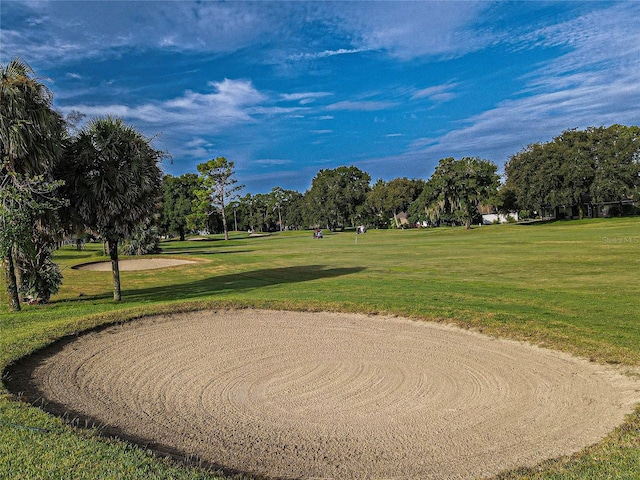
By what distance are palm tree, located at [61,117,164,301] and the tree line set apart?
35mm

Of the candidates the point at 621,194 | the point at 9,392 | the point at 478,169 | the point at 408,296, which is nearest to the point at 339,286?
the point at 408,296

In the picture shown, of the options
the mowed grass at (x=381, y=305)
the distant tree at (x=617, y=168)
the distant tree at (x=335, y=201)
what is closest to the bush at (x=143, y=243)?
the mowed grass at (x=381, y=305)

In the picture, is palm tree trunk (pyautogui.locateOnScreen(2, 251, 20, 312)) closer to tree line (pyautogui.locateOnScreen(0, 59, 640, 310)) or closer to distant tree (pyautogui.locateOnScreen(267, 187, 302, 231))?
tree line (pyautogui.locateOnScreen(0, 59, 640, 310))

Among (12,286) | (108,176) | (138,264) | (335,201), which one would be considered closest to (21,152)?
(108,176)

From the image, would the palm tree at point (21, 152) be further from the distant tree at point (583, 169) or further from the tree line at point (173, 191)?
the distant tree at point (583, 169)

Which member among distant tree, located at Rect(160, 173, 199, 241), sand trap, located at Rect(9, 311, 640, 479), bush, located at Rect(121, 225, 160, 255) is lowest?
sand trap, located at Rect(9, 311, 640, 479)

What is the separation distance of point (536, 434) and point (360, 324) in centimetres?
637

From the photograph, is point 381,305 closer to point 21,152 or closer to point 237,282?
point 237,282

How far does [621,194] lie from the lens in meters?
72.4

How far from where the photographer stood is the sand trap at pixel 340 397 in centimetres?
525

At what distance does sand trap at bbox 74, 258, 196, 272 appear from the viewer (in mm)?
29711

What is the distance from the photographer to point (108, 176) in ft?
50.3

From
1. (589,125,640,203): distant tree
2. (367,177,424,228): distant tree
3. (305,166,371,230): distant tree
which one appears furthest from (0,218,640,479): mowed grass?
(367,177,424,228): distant tree

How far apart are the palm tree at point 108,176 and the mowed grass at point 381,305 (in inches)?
116
